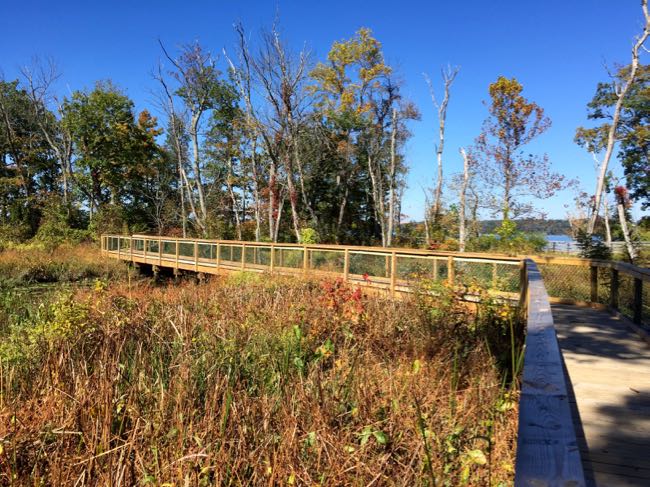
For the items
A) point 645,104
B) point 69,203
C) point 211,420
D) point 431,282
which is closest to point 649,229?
point 645,104

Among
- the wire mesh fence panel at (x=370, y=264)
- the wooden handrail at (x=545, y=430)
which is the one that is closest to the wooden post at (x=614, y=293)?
the wire mesh fence panel at (x=370, y=264)

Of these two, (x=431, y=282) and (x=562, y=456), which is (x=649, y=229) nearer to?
(x=431, y=282)

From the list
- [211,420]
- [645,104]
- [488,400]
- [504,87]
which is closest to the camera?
[211,420]

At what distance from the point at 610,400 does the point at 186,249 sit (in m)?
15.3

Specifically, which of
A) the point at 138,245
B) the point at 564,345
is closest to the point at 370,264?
the point at 564,345

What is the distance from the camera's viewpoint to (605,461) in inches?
82.7

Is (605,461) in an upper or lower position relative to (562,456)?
lower

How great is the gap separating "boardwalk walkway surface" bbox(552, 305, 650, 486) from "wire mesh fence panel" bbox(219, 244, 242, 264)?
9.93 meters

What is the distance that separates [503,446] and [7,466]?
9.12 feet

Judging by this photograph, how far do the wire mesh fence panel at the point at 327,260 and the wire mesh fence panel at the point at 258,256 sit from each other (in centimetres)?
195

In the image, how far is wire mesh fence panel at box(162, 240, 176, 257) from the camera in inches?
671

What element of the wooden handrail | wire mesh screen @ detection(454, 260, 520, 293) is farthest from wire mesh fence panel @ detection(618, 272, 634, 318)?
the wooden handrail

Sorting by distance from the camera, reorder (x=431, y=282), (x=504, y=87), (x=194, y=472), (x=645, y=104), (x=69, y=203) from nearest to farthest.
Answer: (x=194, y=472), (x=431, y=282), (x=504, y=87), (x=645, y=104), (x=69, y=203)

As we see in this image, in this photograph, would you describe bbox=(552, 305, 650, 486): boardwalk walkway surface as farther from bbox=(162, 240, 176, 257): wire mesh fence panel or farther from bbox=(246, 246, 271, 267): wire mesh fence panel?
bbox=(162, 240, 176, 257): wire mesh fence panel
